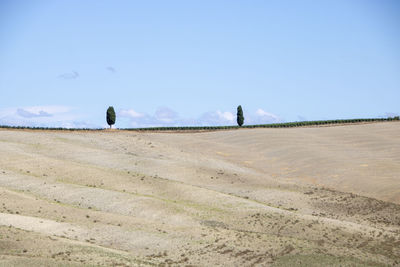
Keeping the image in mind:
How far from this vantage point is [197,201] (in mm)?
60969

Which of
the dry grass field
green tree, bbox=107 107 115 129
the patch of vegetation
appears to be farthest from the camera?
green tree, bbox=107 107 115 129

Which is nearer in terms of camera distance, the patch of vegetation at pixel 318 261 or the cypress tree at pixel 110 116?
the patch of vegetation at pixel 318 261

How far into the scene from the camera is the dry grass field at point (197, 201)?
42594 millimetres

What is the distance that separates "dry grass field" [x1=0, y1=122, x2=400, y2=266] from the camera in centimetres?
4259

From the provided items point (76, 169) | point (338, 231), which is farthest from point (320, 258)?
point (76, 169)

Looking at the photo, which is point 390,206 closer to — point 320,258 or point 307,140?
point 320,258

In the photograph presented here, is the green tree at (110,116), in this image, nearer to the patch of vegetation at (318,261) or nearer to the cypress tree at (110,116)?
the cypress tree at (110,116)

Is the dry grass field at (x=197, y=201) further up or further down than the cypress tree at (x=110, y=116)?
further down

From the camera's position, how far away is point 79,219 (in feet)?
164

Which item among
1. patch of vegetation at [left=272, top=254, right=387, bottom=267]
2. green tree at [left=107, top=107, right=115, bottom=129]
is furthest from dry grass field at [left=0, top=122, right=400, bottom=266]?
green tree at [left=107, top=107, right=115, bottom=129]

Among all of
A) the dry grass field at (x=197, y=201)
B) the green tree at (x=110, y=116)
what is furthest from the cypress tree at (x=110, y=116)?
the dry grass field at (x=197, y=201)

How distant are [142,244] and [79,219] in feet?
28.9

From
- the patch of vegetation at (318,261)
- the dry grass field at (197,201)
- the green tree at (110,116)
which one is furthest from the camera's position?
the green tree at (110,116)

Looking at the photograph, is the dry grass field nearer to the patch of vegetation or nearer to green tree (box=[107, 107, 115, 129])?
the patch of vegetation
